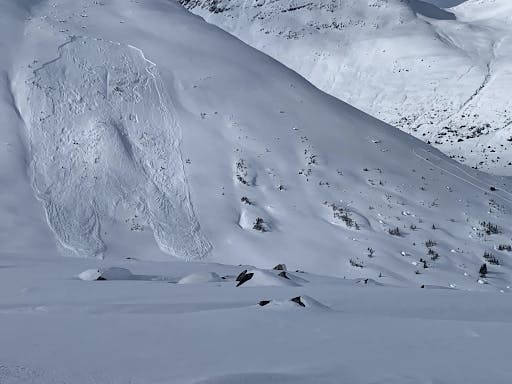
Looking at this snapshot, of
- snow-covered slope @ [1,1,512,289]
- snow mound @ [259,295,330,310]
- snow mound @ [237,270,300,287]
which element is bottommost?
snow-covered slope @ [1,1,512,289]

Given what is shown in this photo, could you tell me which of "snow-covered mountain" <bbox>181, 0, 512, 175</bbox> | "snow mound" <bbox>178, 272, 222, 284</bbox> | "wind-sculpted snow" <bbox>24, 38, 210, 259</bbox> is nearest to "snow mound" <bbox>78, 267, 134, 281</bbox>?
"snow mound" <bbox>178, 272, 222, 284</bbox>

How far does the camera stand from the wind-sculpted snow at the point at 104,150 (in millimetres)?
13562

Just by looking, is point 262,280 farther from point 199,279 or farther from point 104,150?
point 104,150

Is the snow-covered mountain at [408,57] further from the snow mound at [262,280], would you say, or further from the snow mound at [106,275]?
the snow mound at [106,275]

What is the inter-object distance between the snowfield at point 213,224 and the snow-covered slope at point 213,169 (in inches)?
2.2

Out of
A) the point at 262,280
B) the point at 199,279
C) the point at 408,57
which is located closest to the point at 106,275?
the point at 199,279

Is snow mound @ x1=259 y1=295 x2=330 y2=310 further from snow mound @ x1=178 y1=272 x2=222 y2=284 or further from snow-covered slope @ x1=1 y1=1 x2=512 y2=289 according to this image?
snow-covered slope @ x1=1 y1=1 x2=512 y2=289

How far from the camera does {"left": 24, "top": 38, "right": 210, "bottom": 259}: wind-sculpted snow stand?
13562 millimetres

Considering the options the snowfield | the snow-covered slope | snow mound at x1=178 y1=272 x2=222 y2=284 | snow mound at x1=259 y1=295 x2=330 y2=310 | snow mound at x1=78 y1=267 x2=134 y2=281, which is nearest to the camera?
the snowfield

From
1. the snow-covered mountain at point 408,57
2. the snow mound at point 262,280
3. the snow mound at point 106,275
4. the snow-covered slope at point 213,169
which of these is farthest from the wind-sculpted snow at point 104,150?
the snow-covered mountain at point 408,57

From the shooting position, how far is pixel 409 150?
19.6 meters

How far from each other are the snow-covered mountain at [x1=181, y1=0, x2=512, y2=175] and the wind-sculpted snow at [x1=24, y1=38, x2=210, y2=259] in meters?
18.1

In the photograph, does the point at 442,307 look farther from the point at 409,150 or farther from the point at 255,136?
the point at 409,150

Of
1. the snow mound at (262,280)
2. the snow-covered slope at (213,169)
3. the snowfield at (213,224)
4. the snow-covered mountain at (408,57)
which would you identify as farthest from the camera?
the snow-covered mountain at (408,57)
